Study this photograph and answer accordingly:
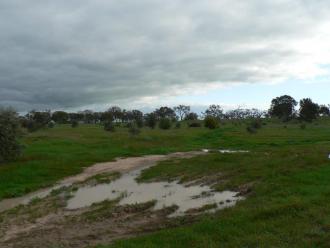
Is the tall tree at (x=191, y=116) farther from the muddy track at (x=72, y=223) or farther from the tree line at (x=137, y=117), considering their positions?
the muddy track at (x=72, y=223)

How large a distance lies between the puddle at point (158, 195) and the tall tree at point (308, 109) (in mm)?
88049

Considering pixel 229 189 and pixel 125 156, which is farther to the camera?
pixel 125 156

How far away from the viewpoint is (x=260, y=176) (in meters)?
20.5

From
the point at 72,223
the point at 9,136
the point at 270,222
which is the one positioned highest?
the point at 9,136

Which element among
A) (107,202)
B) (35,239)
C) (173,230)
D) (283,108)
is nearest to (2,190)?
(107,202)

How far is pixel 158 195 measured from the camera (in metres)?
20.0

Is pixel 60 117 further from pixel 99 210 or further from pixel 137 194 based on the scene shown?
pixel 99 210

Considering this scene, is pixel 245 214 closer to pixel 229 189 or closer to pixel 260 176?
pixel 229 189

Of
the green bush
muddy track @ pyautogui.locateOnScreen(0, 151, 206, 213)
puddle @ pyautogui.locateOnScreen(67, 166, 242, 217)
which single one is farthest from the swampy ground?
the green bush

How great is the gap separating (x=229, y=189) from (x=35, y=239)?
8.47 m

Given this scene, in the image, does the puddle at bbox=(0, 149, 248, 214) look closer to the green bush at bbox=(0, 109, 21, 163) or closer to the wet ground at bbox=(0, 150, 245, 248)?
the wet ground at bbox=(0, 150, 245, 248)

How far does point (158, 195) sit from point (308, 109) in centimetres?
9428

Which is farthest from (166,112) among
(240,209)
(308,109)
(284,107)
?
Answer: (240,209)

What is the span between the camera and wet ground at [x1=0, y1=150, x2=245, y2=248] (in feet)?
44.2
